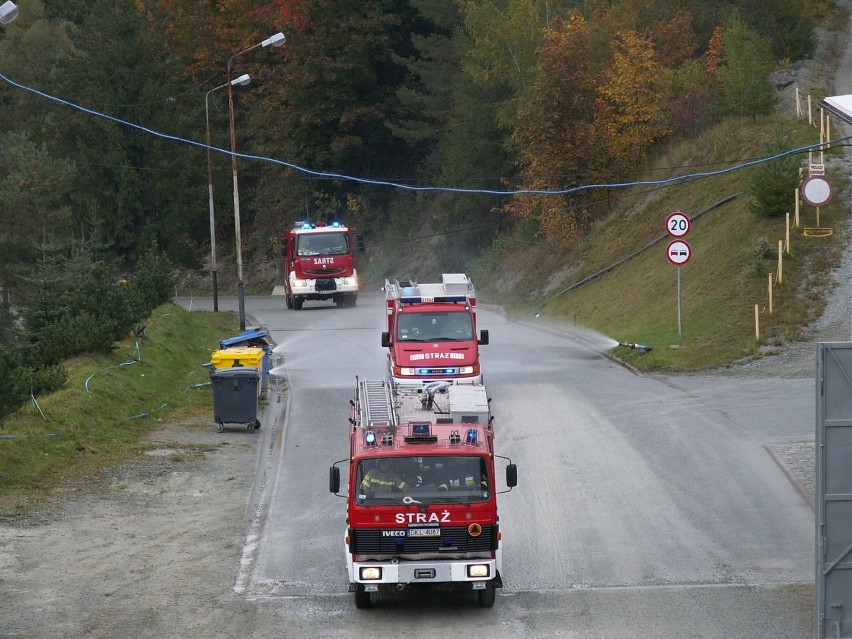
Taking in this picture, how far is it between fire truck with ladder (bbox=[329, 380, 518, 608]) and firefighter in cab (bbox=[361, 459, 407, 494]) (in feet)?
0.04

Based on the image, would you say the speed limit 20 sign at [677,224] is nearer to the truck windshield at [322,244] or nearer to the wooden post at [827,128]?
the wooden post at [827,128]

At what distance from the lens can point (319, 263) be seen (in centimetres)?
4734

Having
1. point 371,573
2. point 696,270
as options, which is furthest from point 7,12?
point 696,270

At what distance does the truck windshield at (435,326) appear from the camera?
24734 millimetres

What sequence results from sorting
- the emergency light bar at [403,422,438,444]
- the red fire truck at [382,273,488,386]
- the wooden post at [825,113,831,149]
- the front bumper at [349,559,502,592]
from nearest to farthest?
the front bumper at [349,559,502,592], the emergency light bar at [403,422,438,444], the red fire truck at [382,273,488,386], the wooden post at [825,113,831,149]

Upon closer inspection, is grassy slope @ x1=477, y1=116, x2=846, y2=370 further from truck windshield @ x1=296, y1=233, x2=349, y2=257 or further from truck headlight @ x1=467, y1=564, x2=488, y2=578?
truck headlight @ x1=467, y1=564, x2=488, y2=578

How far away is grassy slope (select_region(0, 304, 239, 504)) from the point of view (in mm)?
20266

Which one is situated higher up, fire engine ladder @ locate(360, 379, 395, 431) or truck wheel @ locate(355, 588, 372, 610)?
fire engine ladder @ locate(360, 379, 395, 431)

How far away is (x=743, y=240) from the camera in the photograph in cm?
3450

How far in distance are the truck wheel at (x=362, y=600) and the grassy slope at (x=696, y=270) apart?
1620 cm

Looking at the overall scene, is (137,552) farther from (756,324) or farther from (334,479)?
(756,324)

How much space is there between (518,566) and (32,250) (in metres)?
38.1

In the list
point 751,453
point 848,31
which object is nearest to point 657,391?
point 751,453

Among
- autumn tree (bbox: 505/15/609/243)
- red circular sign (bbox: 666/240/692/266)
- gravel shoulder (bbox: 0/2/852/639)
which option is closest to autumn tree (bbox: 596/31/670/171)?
autumn tree (bbox: 505/15/609/243)
